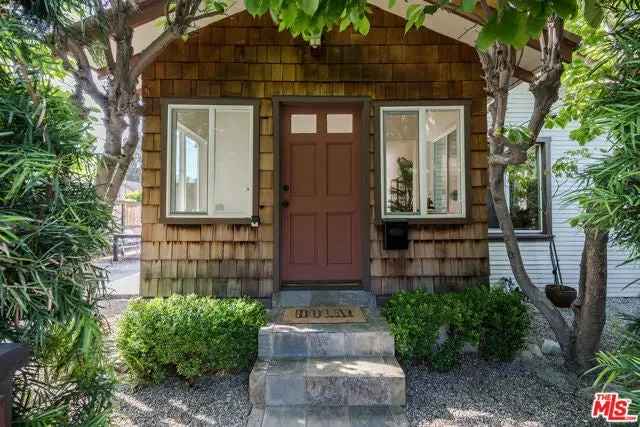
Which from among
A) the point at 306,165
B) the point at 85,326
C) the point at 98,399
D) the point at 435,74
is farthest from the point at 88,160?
the point at 435,74

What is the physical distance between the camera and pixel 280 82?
3689 mm

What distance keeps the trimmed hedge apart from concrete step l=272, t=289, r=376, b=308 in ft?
1.31

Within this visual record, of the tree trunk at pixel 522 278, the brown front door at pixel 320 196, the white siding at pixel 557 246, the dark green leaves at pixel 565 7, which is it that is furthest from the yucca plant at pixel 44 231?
the white siding at pixel 557 246

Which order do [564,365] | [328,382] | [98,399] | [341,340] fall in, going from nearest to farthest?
[98,399]
[328,382]
[341,340]
[564,365]

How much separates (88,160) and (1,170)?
269mm

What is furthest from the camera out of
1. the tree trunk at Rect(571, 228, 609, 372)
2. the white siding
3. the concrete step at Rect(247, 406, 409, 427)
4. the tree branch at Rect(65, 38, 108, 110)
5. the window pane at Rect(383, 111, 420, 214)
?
the white siding

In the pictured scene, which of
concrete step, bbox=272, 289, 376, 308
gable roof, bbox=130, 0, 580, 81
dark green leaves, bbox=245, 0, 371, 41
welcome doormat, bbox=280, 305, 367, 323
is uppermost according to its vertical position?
gable roof, bbox=130, 0, 580, 81

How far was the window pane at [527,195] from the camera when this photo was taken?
216 inches

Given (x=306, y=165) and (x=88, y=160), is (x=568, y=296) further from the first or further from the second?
(x=88, y=160)

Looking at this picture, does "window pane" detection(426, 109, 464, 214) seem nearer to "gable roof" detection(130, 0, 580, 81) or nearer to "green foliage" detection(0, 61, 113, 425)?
"gable roof" detection(130, 0, 580, 81)

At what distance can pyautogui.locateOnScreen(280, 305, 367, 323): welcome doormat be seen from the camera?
302 cm

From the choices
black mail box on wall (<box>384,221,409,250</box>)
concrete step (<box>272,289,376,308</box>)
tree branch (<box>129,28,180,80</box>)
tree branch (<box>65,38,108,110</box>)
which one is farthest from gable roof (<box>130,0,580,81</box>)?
concrete step (<box>272,289,376,308</box>)

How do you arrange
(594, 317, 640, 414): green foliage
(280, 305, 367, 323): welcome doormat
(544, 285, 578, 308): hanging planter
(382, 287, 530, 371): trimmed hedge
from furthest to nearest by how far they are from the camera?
(544, 285, 578, 308): hanging planter → (280, 305, 367, 323): welcome doormat → (382, 287, 530, 371): trimmed hedge → (594, 317, 640, 414): green foliage

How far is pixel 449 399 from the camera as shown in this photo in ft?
8.25
